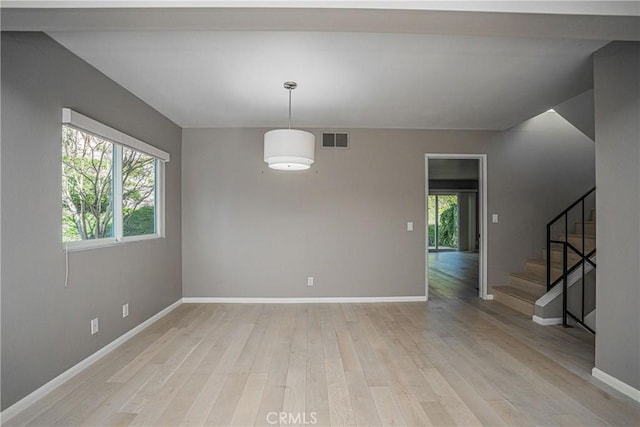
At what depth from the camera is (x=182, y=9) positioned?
168cm

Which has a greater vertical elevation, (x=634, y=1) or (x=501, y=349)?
(x=634, y=1)

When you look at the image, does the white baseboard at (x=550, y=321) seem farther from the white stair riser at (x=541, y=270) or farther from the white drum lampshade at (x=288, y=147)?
the white drum lampshade at (x=288, y=147)

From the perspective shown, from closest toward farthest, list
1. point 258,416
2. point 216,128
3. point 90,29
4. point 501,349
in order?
point 90,29, point 258,416, point 501,349, point 216,128

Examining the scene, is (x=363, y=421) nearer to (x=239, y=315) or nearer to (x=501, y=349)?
(x=501, y=349)

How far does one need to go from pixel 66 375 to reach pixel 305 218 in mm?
3080

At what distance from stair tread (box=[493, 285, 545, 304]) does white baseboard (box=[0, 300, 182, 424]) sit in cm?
460

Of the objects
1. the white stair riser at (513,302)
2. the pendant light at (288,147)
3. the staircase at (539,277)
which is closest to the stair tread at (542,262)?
Result: the staircase at (539,277)

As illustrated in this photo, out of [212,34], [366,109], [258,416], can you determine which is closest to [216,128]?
[366,109]

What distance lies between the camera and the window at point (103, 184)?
2.59 metres

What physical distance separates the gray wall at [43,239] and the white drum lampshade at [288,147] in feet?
5.00

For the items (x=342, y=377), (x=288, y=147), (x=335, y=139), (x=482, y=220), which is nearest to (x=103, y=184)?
(x=288, y=147)

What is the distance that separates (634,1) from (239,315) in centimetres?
430

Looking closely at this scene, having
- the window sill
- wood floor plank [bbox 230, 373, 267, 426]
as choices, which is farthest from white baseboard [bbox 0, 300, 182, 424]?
wood floor plank [bbox 230, 373, 267, 426]

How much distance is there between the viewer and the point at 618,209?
91.7 inches
